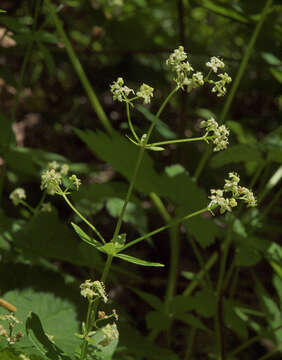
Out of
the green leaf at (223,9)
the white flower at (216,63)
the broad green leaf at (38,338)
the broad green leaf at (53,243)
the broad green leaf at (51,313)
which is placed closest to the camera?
the broad green leaf at (38,338)

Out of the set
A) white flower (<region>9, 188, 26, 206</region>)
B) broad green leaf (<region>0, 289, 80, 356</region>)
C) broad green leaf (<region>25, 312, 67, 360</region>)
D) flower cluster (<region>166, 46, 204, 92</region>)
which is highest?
flower cluster (<region>166, 46, 204, 92</region>)

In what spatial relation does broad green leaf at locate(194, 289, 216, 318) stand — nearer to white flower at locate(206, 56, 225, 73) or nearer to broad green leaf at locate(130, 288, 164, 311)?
broad green leaf at locate(130, 288, 164, 311)

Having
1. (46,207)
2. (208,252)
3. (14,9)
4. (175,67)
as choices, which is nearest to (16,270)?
(46,207)

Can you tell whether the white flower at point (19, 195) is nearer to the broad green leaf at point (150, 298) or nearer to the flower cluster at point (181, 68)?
the broad green leaf at point (150, 298)

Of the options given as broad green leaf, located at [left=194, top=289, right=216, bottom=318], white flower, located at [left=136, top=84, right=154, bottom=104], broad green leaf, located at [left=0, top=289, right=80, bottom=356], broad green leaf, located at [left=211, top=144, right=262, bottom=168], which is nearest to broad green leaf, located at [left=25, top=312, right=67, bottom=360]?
broad green leaf, located at [left=0, top=289, right=80, bottom=356]

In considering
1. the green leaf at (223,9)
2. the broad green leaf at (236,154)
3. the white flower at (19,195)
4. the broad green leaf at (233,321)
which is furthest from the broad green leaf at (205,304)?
the green leaf at (223,9)

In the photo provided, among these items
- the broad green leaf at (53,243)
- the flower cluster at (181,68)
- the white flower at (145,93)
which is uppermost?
the flower cluster at (181,68)

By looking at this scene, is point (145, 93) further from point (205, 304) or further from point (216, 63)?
point (205, 304)

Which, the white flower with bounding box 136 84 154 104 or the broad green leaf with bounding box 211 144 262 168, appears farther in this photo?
the broad green leaf with bounding box 211 144 262 168
